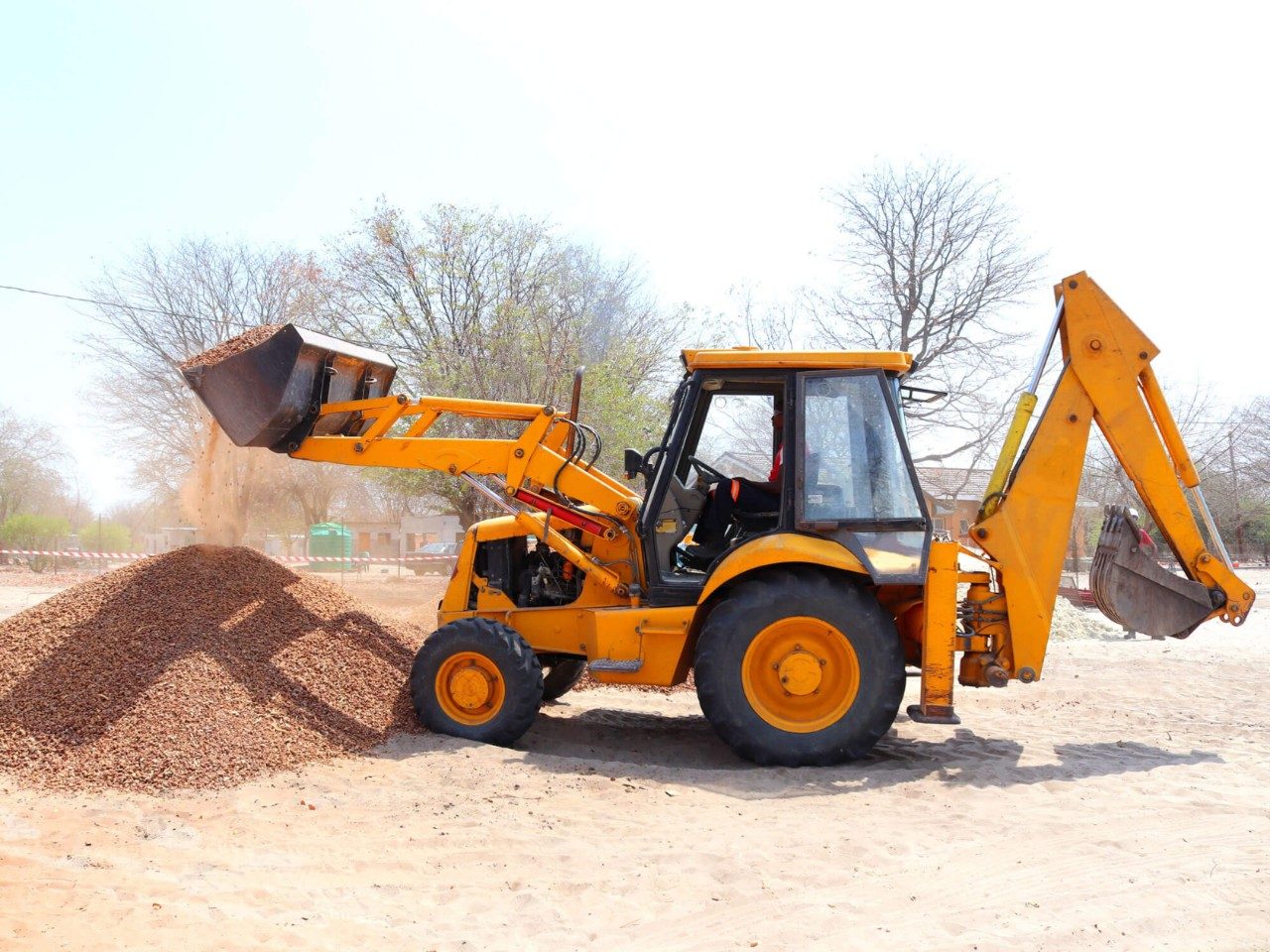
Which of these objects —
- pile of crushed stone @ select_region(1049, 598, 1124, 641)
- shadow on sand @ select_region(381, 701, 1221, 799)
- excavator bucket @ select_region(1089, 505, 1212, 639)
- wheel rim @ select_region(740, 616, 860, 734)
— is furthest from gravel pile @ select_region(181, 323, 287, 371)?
pile of crushed stone @ select_region(1049, 598, 1124, 641)

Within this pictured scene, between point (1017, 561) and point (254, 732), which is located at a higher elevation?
point (1017, 561)

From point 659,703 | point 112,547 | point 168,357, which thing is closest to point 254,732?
point 659,703

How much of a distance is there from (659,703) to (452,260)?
13.1 m

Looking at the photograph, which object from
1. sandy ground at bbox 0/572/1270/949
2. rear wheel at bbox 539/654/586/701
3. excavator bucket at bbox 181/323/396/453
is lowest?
sandy ground at bbox 0/572/1270/949

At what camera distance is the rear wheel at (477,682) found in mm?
6945

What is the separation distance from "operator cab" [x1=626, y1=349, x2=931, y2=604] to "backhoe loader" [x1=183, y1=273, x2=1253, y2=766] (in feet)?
0.05

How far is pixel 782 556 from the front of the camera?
6.50 m

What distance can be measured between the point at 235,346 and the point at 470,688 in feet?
9.80

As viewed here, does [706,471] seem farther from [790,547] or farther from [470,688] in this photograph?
[470,688]

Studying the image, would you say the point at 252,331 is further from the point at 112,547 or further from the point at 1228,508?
the point at 1228,508

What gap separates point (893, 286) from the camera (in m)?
23.6

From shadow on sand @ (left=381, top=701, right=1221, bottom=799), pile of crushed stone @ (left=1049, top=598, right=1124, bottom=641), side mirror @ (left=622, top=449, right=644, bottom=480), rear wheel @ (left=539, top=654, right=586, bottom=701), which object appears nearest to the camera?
shadow on sand @ (left=381, top=701, right=1221, bottom=799)

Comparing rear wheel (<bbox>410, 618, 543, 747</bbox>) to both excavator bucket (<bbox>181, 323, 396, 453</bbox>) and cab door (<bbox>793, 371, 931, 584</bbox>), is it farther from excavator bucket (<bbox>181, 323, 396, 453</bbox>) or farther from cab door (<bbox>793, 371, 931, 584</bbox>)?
cab door (<bbox>793, 371, 931, 584</bbox>)

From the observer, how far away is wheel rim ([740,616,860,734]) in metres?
6.53
